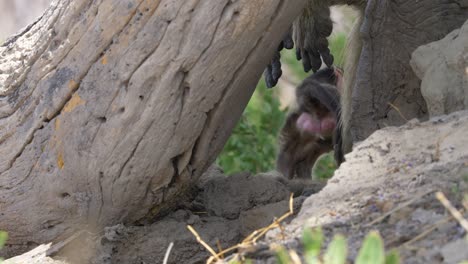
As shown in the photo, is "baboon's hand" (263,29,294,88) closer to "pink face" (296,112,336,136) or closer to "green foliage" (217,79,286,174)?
"pink face" (296,112,336,136)

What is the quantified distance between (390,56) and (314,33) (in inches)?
28.1

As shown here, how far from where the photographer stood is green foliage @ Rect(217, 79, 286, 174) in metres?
7.08

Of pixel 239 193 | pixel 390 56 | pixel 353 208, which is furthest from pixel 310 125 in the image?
pixel 353 208

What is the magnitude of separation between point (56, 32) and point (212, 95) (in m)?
0.71

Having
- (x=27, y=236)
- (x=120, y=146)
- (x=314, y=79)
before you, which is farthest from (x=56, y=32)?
(x=314, y=79)

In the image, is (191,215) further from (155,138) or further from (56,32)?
(56,32)

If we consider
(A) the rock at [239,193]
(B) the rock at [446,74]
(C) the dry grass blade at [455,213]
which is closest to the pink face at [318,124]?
(A) the rock at [239,193]

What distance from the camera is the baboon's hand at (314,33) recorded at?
539 centimetres

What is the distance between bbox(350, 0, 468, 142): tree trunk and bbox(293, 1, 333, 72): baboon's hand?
1.89ft

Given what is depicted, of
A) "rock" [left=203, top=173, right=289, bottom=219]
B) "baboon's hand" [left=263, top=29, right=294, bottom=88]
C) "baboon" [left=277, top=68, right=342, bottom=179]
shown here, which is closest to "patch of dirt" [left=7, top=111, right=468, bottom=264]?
Result: "rock" [left=203, top=173, right=289, bottom=219]

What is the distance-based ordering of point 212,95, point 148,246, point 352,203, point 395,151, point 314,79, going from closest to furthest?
point 352,203 < point 395,151 < point 212,95 < point 148,246 < point 314,79

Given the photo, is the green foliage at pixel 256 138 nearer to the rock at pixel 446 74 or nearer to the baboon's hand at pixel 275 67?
the baboon's hand at pixel 275 67

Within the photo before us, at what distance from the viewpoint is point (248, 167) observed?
696cm

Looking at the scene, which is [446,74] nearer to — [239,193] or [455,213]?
[239,193]
